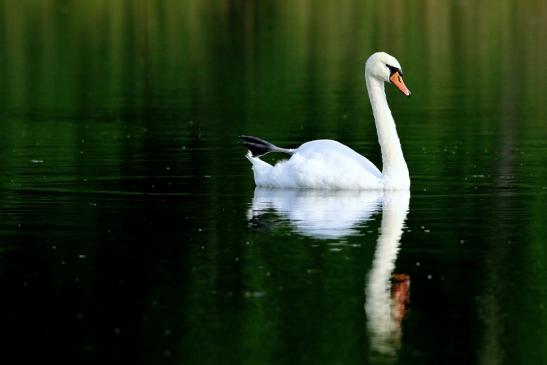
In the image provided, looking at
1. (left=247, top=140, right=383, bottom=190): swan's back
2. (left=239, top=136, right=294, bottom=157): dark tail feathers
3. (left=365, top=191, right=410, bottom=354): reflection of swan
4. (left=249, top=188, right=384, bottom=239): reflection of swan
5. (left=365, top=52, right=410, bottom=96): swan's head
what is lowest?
(left=365, top=191, right=410, bottom=354): reflection of swan

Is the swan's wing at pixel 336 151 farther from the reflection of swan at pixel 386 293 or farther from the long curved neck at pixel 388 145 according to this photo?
the reflection of swan at pixel 386 293

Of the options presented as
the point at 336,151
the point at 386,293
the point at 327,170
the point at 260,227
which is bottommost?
the point at 386,293

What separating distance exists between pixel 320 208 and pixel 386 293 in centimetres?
474

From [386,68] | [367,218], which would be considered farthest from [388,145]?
[367,218]

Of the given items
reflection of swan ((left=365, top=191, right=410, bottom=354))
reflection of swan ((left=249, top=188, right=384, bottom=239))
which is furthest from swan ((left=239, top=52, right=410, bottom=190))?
reflection of swan ((left=365, top=191, right=410, bottom=354))

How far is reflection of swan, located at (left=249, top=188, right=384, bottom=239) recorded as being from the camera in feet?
51.8

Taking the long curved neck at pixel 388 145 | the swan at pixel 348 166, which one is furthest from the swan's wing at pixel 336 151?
the long curved neck at pixel 388 145

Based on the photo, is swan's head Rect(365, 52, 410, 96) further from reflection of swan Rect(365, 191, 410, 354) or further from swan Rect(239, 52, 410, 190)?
reflection of swan Rect(365, 191, 410, 354)

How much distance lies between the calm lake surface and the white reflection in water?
30 millimetres

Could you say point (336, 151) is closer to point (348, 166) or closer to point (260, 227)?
point (348, 166)

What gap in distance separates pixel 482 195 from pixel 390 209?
148 centimetres

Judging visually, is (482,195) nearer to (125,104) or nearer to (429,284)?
(429,284)

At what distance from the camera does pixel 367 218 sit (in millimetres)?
16484

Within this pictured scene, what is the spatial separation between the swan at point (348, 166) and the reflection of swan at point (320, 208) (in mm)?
108
